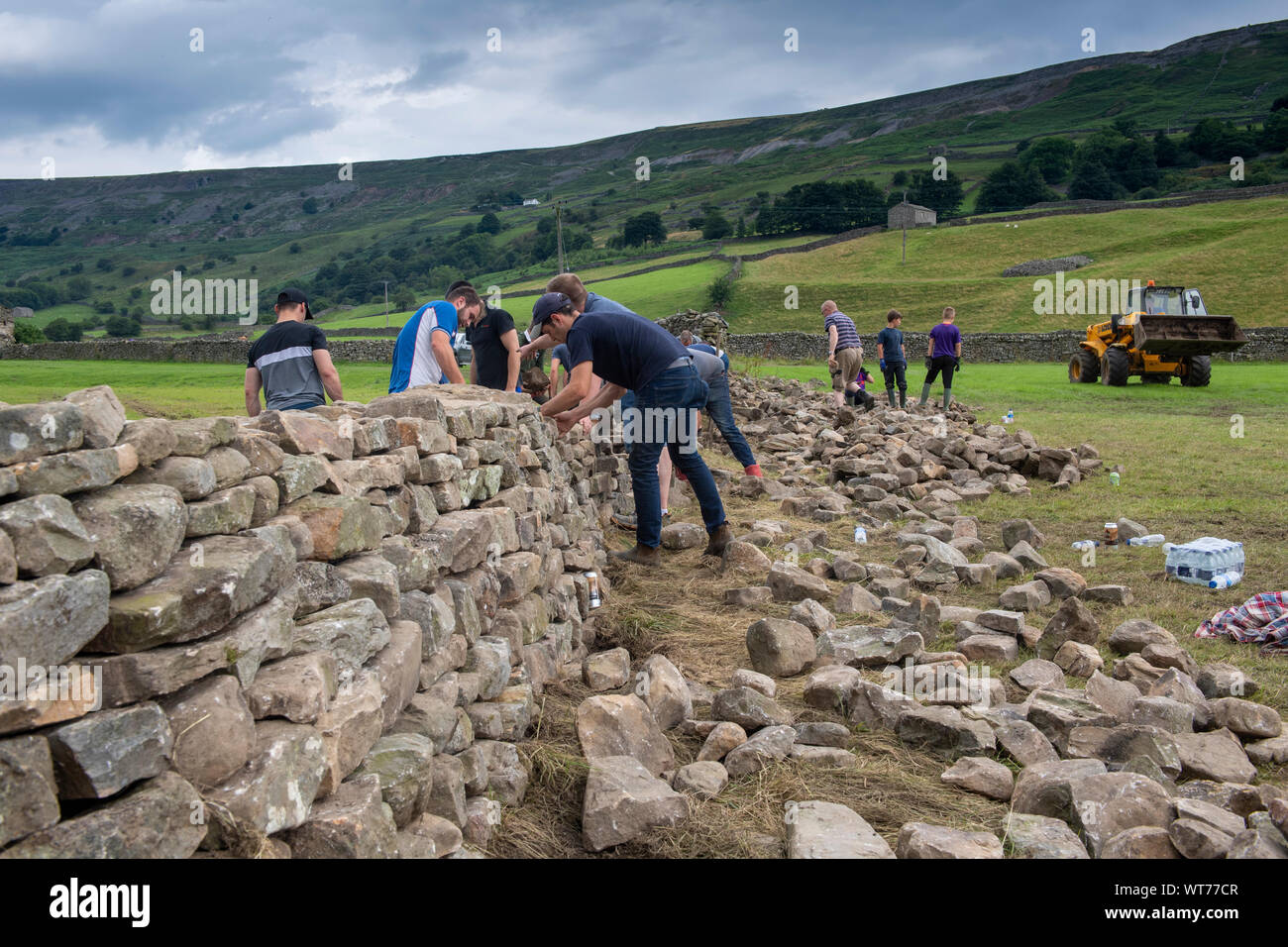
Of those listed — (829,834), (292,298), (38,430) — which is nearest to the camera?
(38,430)

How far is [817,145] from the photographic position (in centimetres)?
17775

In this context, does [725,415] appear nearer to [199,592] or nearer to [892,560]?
[892,560]

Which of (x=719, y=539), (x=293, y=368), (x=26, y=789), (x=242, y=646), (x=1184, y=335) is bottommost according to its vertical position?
(x=719, y=539)

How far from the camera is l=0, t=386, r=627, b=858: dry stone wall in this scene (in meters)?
1.85

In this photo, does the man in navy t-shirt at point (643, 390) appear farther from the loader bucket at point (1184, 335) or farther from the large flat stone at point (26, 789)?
the loader bucket at point (1184, 335)

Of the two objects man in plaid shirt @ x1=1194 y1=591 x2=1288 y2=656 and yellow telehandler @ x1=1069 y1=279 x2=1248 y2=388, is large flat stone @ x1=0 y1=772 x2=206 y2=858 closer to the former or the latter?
man in plaid shirt @ x1=1194 y1=591 x2=1288 y2=656

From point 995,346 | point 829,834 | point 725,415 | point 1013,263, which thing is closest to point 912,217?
point 1013,263

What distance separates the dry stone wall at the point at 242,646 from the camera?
185 cm

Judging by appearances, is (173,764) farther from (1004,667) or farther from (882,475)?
(882,475)

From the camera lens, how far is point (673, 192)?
474 ft

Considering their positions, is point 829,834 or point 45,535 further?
point 829,834

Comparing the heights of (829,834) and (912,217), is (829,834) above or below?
below

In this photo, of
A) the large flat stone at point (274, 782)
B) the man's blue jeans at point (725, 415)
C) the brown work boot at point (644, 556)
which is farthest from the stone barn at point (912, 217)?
the large flat stone at point (274, 782)

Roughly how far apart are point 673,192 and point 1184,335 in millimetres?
131326
